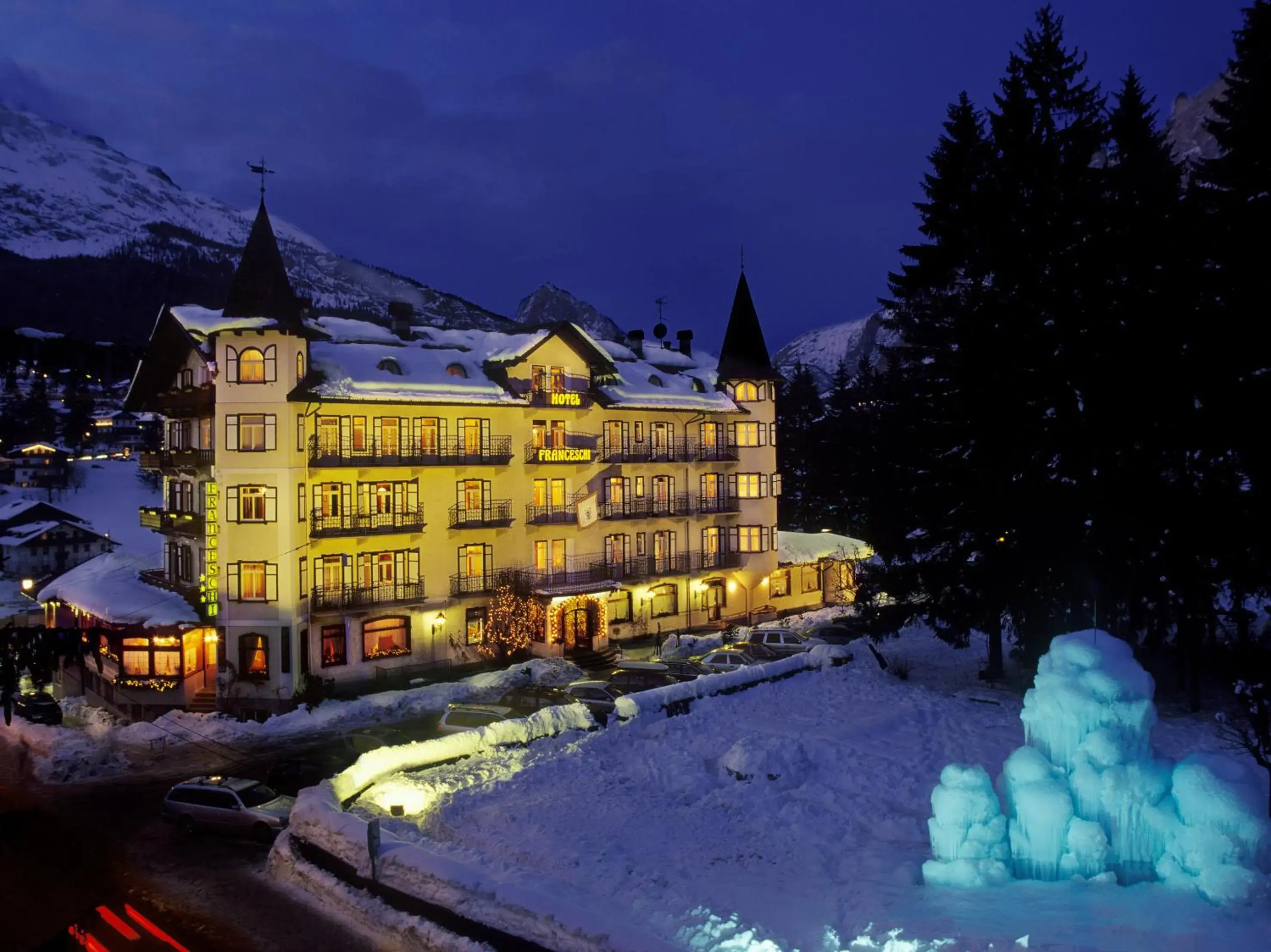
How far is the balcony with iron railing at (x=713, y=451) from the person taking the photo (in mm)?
49781

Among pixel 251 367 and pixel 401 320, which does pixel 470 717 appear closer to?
pixel 251 367

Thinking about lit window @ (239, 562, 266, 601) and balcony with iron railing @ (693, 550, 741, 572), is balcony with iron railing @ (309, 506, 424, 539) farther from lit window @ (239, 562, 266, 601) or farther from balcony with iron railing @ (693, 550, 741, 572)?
balcony with iron railing @ (693, 550, 741, 572)

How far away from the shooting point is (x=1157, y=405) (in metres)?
27.8

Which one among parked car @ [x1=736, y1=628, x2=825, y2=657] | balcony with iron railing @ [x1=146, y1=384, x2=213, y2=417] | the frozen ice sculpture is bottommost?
parked car @ [x1=736, y1=628, x2=825, y2=657]

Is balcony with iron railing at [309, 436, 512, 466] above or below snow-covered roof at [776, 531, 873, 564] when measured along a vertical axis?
above

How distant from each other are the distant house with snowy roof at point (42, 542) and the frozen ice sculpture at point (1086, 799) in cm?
8186

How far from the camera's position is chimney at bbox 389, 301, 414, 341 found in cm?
4431

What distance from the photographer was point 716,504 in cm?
5078

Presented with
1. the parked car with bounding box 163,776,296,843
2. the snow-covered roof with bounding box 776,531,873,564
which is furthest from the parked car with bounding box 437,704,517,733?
the snow-covered roof with bounding box 776,531,873,564

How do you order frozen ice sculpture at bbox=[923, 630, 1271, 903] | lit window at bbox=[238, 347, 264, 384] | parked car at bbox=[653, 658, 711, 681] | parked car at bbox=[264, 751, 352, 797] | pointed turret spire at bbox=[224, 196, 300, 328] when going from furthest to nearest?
lit window at bbox=[238, 347, 264, 384] → pointed turret spire at bbox=[224, 196, 300, 328] → parked car at bbox=[653, 658, 711, 681] → parked car at bbox=[264, 751, 352, 797] → frozen ice sculpture at bbox=[923, 630, 1271, 903]

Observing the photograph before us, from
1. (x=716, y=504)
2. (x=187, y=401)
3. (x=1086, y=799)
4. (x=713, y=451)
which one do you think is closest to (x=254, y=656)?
(x=187, y=401)

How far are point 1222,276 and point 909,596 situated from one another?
14075mm

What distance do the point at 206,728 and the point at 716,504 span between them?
2775 cm

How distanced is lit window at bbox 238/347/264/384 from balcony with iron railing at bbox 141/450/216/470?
330 cm
